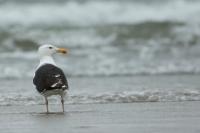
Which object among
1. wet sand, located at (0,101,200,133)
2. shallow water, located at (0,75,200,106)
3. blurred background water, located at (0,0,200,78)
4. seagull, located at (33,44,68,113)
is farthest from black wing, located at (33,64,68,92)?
blurred background water, located at (0,0,200,78)

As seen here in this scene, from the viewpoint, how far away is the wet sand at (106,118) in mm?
8070

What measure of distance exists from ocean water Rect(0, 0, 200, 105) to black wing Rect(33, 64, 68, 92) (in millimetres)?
1176

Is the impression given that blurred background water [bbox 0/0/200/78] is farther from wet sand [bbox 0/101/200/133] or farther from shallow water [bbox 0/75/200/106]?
wet sand [bbox 0/101/200/133]

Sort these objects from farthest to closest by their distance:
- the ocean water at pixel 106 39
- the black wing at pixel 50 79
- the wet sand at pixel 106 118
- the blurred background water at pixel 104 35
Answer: the blurred background water at pixel 104 35 < the ocean water at pixel 106 39 < the black wing at pixel 50 79 < the wet sand at pixel 106 118

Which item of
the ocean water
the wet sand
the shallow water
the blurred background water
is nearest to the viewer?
the wet sand

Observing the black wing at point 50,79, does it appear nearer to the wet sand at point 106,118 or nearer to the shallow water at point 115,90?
the wet sand at point 106,118

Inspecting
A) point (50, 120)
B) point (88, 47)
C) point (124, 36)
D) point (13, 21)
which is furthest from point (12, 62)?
point (50, 120)

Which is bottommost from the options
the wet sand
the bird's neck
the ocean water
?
the wet sand

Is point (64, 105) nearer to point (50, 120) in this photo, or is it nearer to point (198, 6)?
point (50, 120)

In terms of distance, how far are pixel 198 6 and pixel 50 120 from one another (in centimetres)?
1790

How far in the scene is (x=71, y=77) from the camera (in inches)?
645

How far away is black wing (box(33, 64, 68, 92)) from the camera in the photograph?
9.88m

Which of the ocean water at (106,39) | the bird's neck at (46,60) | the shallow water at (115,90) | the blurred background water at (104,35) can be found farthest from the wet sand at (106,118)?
the blurred background water at (104,35)

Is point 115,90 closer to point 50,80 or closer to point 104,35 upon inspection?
point 50,80
